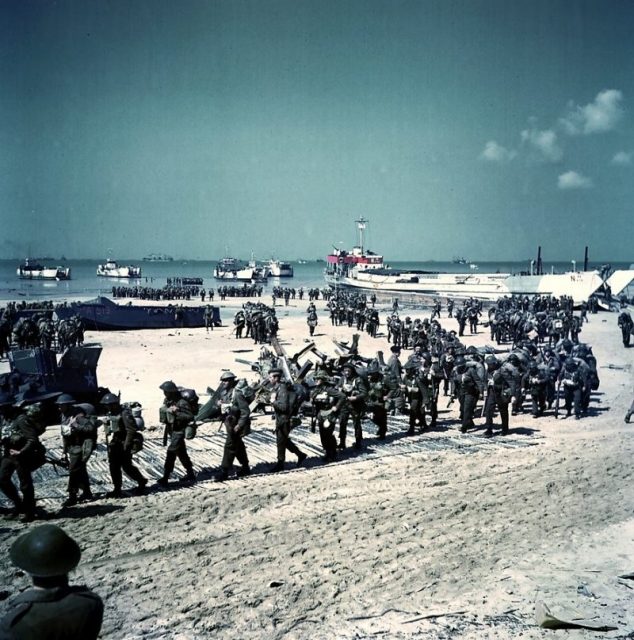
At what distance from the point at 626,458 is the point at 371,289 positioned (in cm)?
6555

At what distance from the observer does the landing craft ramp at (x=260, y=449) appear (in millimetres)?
8375

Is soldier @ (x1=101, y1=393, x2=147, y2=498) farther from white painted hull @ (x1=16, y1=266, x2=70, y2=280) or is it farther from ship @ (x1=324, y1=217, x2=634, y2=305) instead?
white painted hull @ (x1=16, y1=266, x2=70, y2=280)

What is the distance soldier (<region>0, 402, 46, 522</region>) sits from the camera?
6.70 metres

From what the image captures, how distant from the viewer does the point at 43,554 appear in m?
2.55

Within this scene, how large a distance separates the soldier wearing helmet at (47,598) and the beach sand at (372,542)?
7.60 ft

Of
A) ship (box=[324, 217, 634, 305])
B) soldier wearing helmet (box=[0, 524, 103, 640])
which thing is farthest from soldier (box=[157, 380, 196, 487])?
ship (box=[324, 217, 634, 305])

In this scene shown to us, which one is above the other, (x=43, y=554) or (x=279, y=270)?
(x=279, y=270)

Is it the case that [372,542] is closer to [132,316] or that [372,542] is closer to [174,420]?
[174,420]

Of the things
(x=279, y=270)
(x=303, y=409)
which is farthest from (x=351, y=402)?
(x=279, y=270)

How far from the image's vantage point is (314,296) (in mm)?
59500

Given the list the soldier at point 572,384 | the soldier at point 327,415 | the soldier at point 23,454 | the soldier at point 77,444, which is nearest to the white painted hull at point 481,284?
the soldier at point 572,384

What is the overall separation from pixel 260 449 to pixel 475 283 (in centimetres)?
5778

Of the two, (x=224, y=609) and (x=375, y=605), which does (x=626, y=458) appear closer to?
(x=375, y=605)

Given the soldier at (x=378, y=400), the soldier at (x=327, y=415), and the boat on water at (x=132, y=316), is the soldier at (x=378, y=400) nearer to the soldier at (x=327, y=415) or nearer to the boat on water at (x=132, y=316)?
the soldier at (x=327, y=415)
